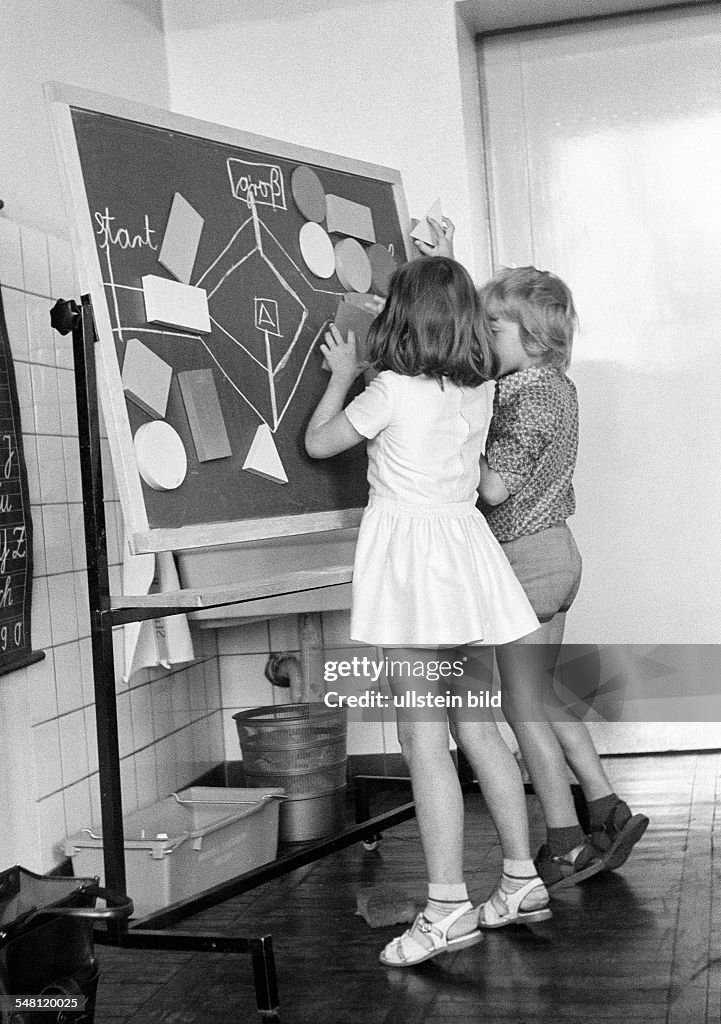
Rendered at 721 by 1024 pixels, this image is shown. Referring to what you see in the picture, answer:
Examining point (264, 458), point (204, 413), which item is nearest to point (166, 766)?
point (264, 458)

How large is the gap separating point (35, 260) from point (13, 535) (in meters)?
0.62

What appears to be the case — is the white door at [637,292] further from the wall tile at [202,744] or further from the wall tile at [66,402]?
the wall tile at [66,402]

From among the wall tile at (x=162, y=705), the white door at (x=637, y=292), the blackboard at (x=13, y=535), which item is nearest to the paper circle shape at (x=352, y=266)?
the blackboard at (x=13, y=535)

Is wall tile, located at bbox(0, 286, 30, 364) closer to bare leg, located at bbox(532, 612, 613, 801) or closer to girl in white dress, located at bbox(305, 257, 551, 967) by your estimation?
girl in white dress, located at bbox(305, 257, 551, 967)

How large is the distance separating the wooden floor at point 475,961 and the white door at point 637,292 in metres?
0.89

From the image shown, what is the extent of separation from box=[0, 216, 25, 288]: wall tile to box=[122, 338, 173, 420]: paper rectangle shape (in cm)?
51

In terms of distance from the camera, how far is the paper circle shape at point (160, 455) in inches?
81.9

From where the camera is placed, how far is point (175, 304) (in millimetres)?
2188

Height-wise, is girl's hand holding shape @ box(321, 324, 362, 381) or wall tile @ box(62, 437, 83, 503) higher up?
girl's hand holding shape @ box(321, 324, 362, 381)

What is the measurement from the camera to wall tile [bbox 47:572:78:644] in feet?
8.50

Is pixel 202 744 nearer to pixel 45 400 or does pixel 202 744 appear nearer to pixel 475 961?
pixel 45 400

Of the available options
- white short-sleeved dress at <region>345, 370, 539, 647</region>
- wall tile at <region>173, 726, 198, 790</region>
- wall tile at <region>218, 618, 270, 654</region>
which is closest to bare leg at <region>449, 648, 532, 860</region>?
white short-sleeved dress at <region>345, 370, 539, 647</region>

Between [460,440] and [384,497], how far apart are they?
0.57 feet

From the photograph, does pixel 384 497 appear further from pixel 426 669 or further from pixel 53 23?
pixel 53 23
